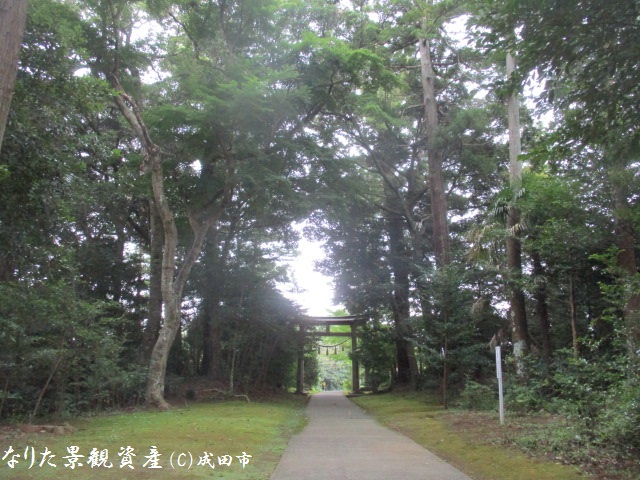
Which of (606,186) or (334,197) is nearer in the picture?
(606,186)

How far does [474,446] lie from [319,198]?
11.0 metres

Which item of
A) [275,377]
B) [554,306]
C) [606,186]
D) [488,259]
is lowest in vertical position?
[275,377]

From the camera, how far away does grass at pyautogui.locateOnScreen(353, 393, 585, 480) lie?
6.22 meters

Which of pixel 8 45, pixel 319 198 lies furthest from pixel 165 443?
pixel 319 198

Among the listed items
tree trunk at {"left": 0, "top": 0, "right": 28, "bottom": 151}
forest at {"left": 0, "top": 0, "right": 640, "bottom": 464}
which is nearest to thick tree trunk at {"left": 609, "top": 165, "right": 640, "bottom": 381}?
forest at {"left": 0, "top": 0, "right": 640, "bottom": 464}

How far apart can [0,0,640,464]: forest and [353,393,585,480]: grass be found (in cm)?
96

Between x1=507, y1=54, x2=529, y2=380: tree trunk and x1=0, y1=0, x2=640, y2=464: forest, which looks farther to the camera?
x1=507, y1=54, x2=529, y2=380: tree trunk

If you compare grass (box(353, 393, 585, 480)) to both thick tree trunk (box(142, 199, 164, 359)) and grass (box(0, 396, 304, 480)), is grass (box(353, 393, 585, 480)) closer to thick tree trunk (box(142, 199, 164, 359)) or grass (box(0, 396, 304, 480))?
grass (box(0, 396, 304, 480))

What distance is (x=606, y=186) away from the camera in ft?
39.5

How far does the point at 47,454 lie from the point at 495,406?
425 inches

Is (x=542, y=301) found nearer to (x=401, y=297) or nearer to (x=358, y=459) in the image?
(x=401, y=297)

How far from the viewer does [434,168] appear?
2041 centimetres

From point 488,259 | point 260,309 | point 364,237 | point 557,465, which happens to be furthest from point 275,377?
point 557,465

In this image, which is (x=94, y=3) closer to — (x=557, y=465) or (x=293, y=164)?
(x=293, y=164)
